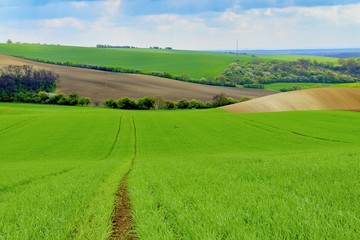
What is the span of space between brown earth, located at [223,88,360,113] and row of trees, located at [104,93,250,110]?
30.9m

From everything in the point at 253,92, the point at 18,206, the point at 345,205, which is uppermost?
the point at 345,205

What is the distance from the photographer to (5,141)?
173 ft

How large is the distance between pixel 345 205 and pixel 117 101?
125m

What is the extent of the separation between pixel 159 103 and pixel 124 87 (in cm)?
3919

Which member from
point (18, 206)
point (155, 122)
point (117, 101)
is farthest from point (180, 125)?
point (117, 101)

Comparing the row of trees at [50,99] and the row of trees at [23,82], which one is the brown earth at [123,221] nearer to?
the row of trees at [50,99]

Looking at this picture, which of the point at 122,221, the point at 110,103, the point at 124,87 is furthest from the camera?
the point at 124,87

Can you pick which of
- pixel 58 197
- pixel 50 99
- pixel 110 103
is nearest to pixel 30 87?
pixel 50 99

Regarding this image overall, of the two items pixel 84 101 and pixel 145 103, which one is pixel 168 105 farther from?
pixel 84 101

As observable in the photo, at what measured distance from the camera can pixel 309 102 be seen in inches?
3634

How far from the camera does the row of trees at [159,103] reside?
4897 inches

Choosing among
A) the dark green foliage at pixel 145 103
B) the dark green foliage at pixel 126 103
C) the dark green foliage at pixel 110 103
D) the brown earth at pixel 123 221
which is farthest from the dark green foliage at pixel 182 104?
the brown earth at pixel 123 221

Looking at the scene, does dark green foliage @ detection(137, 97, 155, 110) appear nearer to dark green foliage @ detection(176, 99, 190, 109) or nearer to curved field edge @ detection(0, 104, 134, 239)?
dark green foliage @ detection(176, 99, 190, 109)

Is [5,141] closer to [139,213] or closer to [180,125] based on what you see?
[180,125]
